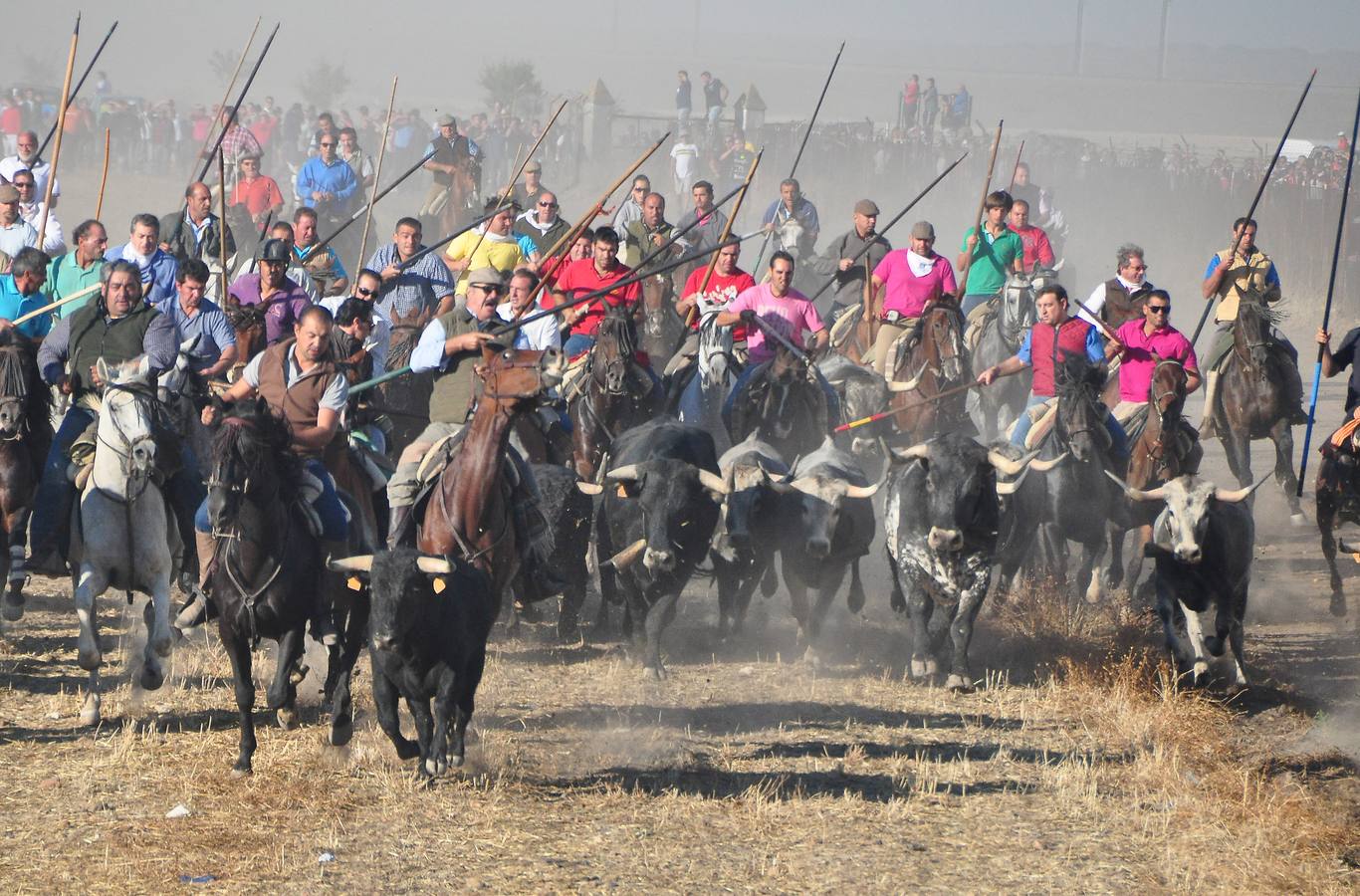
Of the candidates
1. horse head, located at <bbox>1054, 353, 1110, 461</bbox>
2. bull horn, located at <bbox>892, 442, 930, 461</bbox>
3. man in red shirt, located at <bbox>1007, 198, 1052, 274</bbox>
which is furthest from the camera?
man in red shirt, located at <bbox>1007, 198, 1052, 274</bbox>

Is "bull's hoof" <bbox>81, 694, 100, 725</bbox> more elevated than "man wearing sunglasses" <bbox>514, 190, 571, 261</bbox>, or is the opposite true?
"man wearing sunglasses" <bbox>514, 190, 571, 261</bbox>

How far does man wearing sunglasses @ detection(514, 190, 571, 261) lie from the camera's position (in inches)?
747

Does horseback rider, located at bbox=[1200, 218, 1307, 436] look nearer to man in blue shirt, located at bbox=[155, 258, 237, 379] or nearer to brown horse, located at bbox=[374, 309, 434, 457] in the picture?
brown horse, located at bbox=[374, 309, 434, 457]

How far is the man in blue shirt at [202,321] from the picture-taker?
11578 mm

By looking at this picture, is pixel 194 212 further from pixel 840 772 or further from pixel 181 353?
pixel 840 772

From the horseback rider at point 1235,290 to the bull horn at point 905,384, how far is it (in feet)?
9.43

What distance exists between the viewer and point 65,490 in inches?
409

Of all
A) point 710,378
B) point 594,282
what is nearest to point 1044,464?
point 710,378

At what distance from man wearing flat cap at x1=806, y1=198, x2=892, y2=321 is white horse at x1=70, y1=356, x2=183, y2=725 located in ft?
29.6

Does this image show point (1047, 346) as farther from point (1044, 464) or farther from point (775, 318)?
point (775, 318)

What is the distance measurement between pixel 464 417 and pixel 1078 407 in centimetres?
489

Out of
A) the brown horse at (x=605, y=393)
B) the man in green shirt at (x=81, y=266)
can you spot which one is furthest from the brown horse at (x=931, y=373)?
the man in green shirt at (x=81, y=266)

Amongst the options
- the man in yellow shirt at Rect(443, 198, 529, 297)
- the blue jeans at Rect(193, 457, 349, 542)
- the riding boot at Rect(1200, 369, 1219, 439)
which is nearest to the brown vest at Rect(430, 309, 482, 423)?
the blue jeans at Rect(193, 457, 349, 542)

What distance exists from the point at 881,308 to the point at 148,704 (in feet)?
29.4
